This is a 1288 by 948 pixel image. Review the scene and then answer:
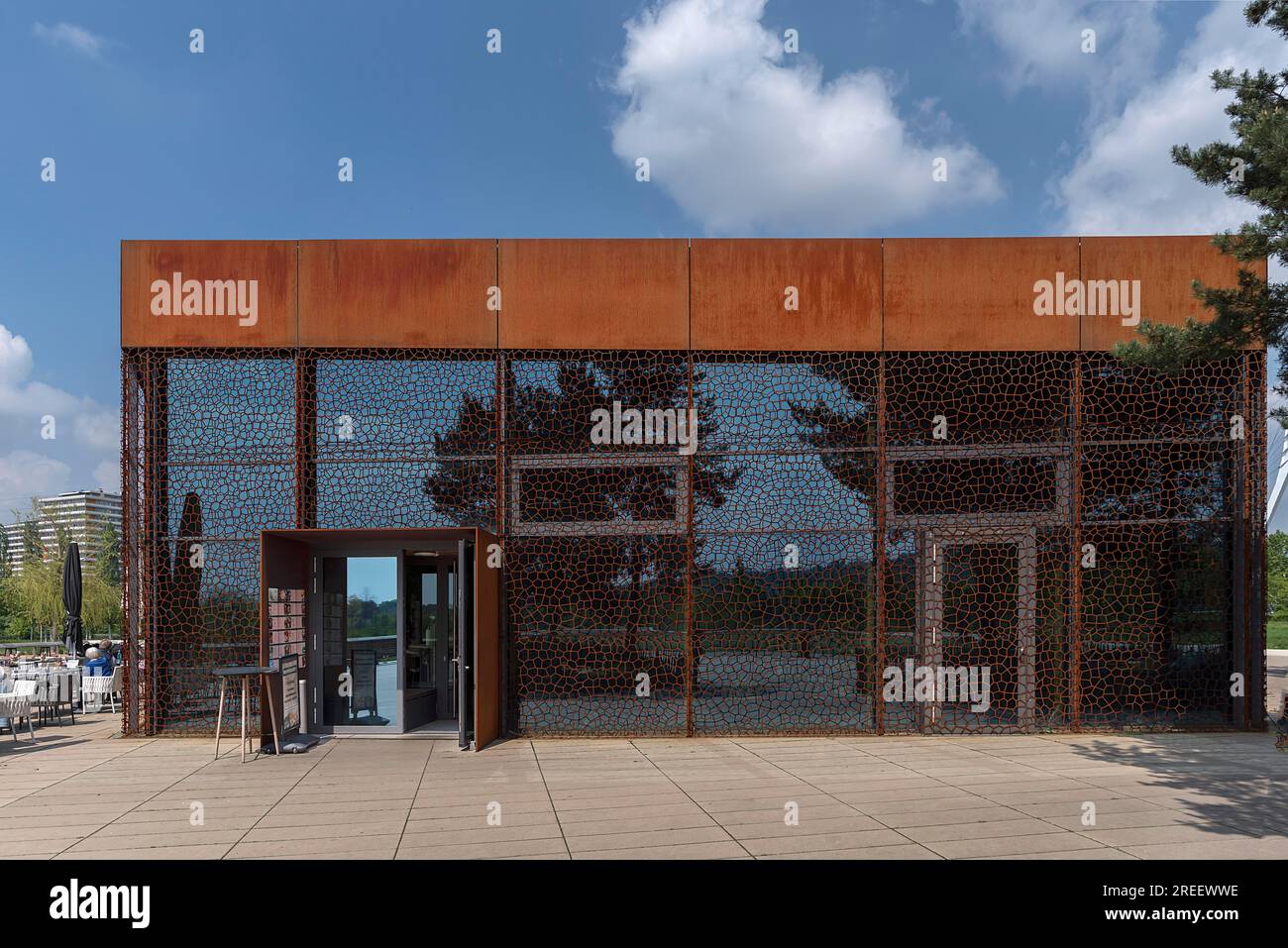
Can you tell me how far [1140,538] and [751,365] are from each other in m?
4.63

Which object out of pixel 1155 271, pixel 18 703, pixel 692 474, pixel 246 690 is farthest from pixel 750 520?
pixel 18 703

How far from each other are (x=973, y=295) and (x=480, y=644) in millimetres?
6354

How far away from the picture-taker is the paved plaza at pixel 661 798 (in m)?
5.65

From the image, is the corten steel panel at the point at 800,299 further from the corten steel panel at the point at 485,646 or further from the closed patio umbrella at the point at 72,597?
the closed patio umbrella at the point at 72,597

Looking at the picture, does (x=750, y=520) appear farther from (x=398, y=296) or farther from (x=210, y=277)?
(x=210, y=277)

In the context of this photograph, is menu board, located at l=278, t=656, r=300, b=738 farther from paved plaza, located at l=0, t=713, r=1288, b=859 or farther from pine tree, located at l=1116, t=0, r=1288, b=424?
pine tree, located at l=1116, t=0, r=1288, b=424

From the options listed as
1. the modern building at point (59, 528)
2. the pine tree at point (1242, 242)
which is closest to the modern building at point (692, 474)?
the pine tree at point (1242, 242)

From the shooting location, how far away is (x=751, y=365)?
998 centimetres

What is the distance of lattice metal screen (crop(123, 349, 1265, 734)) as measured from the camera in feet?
32.3

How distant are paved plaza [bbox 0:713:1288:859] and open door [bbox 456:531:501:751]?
322mm

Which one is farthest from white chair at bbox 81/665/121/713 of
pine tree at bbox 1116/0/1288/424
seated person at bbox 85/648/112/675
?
pine tree at bbox 1116/0/1288/424

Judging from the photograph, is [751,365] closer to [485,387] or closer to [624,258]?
[624,258]
